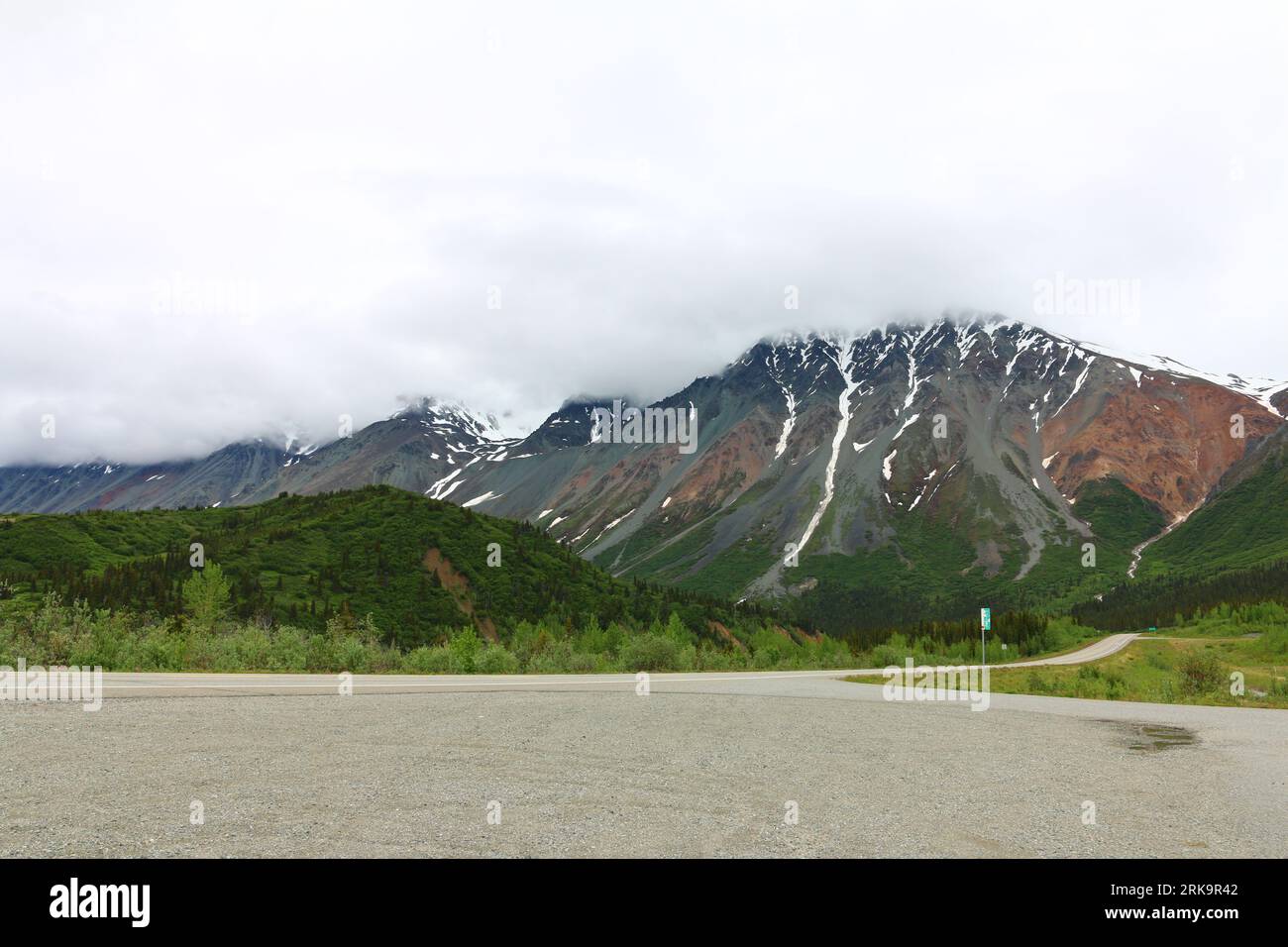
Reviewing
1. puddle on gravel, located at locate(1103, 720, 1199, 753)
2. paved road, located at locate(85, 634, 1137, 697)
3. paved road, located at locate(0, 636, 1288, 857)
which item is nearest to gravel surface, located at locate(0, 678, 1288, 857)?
paved road, located at locate(0, 636, 1288, 857)

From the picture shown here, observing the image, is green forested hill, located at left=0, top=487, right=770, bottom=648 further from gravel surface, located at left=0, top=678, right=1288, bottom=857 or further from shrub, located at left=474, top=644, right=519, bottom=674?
gravel surface, located at left=0, top=678, right=1288, bottom=857

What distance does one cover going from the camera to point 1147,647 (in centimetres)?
9975

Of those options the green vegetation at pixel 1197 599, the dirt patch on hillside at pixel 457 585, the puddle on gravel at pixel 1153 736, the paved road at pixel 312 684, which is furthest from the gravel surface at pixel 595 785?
the green vegetation at pixel 1197 599

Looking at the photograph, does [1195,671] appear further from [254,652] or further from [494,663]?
[254,652]

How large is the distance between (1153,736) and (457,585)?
111700 millimetres

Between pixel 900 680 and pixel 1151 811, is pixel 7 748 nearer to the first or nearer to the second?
pixel 1151 811

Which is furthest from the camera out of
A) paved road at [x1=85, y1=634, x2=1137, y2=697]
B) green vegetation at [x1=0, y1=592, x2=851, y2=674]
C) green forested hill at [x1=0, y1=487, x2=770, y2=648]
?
green forested hill at [x1=0, y1=487, x2=770, y2=648]

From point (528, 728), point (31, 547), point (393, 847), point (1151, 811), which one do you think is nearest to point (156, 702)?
point (528, 728)

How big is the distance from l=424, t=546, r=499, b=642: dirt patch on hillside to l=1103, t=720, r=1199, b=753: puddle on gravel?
96.9 meters

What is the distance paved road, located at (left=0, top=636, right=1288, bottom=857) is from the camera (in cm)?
901

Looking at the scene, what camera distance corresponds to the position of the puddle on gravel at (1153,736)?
18844mm

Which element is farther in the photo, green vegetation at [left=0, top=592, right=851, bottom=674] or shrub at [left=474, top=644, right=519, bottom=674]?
shrub at [left=474, top=644, right=519, bottom=674]

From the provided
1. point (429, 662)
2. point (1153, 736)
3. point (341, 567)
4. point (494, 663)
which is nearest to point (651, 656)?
point (494, 663)
